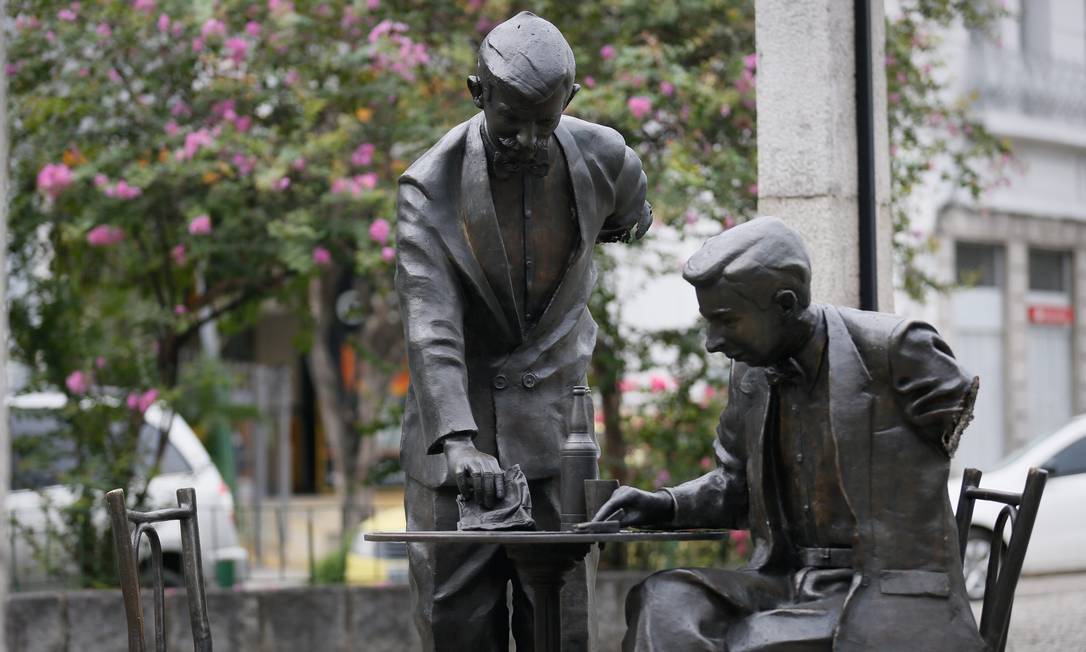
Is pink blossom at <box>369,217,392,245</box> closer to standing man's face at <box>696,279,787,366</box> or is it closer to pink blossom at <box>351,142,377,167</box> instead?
pink blossom at <box>351,142,377,167</box>

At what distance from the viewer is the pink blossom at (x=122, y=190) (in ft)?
34.6

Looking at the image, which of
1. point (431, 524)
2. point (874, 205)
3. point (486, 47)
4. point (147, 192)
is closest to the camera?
point (486, 47)

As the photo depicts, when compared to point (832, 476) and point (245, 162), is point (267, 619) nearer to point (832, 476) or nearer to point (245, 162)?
point (245, 162)

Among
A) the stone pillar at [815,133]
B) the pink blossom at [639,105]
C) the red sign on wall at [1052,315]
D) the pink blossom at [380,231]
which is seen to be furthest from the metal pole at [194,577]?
the red sign on wall at [1052,315]

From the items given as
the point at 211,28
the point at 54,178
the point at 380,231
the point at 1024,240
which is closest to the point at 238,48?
the point at 211,28

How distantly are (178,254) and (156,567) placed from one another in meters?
6.14

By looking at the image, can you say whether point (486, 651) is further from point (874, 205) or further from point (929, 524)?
point (874, 205)

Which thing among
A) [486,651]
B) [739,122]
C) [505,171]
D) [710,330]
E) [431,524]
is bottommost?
[486,651]

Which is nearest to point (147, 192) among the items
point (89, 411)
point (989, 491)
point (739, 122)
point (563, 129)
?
point (89, 411)

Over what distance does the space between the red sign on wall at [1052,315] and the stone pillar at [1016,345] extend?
28 cm

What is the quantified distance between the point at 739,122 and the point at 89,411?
405 cm

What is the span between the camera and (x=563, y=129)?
17.1ft

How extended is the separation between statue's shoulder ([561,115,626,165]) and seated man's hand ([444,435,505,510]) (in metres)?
1.00

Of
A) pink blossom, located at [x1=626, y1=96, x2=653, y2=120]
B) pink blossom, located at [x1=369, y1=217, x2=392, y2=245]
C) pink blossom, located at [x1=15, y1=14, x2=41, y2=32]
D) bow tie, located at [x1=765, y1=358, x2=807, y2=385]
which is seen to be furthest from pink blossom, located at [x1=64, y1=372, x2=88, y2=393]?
bow tie, located at [x1=765, y1=358, x2=807, y2=385]
